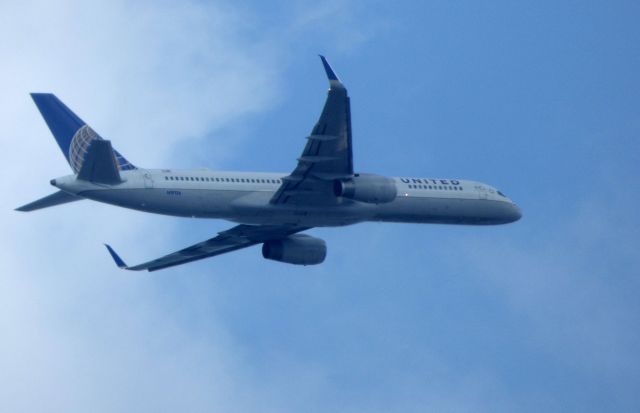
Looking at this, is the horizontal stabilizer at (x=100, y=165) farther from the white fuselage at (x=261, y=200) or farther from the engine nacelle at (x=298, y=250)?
the engine nacelle at (x=298, y=250)

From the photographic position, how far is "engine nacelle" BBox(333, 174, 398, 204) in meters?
50.9

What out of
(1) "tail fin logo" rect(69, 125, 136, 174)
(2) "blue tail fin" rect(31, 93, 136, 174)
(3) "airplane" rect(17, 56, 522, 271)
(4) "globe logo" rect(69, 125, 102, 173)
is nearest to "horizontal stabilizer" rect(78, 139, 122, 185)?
(3) "airplane" rect(17, 56, 522, 271)

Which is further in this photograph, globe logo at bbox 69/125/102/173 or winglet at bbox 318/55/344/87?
globe logo at bbox 69/125/102/173

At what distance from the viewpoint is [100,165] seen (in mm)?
48656

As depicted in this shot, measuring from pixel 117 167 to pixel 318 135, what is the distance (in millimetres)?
7492

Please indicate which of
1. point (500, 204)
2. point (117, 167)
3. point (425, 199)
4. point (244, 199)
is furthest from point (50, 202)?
point (500, 204)

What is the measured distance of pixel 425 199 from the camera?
182 ft

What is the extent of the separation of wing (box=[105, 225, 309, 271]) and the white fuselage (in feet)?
10.9

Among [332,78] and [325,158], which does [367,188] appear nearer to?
[325,158]

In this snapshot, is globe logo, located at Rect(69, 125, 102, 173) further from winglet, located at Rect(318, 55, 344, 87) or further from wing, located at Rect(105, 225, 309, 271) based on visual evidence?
winglet, located at Rect(318, 55, 344, 87)

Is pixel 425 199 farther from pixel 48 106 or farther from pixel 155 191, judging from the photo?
pixel 48 106

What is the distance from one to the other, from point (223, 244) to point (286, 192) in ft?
25.6

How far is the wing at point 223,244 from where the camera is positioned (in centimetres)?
5691

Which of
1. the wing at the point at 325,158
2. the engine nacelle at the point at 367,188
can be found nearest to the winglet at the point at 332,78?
the wing at the point at 325,158
